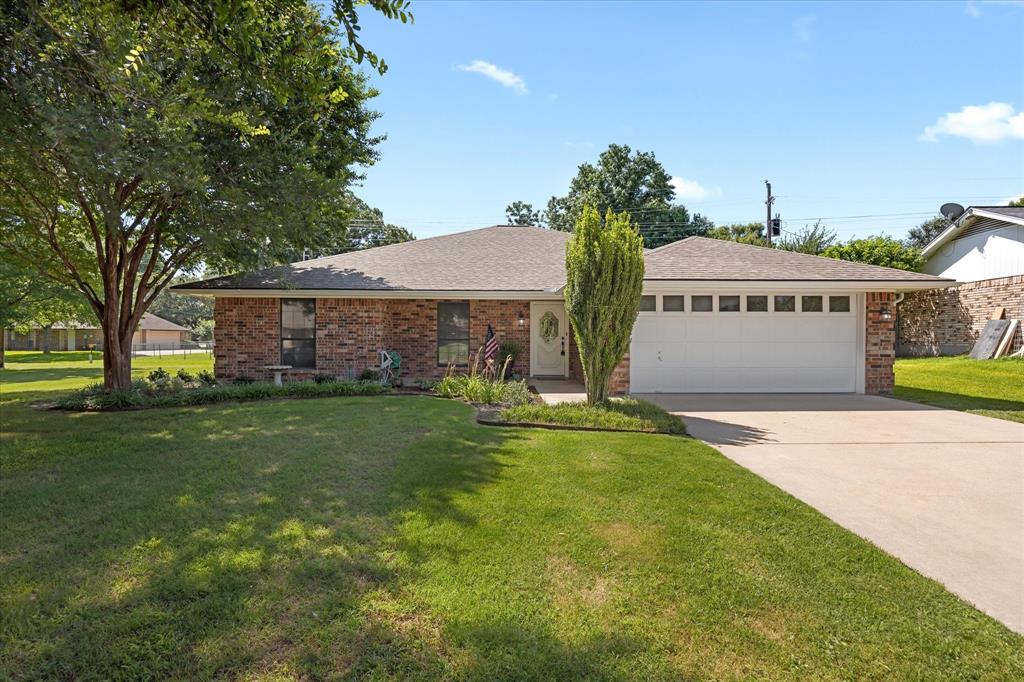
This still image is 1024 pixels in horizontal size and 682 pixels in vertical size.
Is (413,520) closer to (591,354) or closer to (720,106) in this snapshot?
(591,354)

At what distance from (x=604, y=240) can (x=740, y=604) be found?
6.21m

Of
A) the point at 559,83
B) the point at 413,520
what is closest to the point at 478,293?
the point at 559,83

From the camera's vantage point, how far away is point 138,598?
2846mm

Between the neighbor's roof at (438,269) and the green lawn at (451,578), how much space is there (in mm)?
7727

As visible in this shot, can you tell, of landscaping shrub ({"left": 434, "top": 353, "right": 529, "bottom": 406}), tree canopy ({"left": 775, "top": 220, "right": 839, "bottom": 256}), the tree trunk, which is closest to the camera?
landscaping shrub ({"left": 434, "top": 353, "right": 529, "bottom": 406})

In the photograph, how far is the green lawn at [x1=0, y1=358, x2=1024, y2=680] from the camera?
7.93ft

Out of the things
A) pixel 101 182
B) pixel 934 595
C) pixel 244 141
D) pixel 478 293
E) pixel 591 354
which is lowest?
pixel 934 595

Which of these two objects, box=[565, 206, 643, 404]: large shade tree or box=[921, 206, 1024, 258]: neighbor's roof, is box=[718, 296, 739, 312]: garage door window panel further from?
box=[921, 206, 1024, 258]: neighbor's roof

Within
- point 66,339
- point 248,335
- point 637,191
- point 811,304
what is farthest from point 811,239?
point 66,339

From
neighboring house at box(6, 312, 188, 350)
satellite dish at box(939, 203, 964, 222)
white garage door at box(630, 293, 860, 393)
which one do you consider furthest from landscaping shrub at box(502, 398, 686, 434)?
neighboring house at box(6, 312, 188, 350)

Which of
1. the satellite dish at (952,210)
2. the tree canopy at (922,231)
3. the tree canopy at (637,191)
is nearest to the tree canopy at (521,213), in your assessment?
the tree canopy at (637,191)

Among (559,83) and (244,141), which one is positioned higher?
(559,83)

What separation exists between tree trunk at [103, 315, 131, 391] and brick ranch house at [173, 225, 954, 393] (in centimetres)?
211

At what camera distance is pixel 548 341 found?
14.7 m
